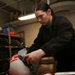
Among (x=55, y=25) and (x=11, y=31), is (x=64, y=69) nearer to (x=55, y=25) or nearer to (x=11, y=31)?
(x=55, y=25)

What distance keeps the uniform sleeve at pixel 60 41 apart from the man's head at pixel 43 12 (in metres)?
0.22

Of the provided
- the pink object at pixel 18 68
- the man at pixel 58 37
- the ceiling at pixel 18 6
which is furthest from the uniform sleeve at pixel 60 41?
the ceiling at pixel 18 6

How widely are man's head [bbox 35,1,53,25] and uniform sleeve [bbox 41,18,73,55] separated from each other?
216 millimetres

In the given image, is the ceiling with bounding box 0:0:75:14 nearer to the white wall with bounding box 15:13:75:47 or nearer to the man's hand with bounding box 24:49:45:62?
the white wall with bounding box 15:13:75:47

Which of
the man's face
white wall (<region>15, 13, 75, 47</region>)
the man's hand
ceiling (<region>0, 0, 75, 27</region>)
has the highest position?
ceiling (<region>0, 0, 75, 27</region>)

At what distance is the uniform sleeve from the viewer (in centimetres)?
105

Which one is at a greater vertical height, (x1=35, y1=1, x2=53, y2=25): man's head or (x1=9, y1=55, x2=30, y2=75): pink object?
(x1=35, y1=1, x2=53, y2=25): man's head

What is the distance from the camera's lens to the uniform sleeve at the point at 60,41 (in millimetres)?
1054

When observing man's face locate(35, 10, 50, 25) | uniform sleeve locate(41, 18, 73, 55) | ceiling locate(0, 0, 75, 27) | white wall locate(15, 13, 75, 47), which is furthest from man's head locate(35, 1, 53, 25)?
white wall locate(15, 13, 75, 47)

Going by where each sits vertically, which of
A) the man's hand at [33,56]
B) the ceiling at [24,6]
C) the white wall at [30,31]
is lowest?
the man's hand at [33,56]

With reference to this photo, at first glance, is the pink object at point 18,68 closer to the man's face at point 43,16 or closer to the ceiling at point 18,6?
the man's face at point 43,16

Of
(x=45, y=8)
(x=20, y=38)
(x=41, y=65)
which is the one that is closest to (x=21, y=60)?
(x=41, y=65)

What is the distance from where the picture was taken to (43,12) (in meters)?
1.37

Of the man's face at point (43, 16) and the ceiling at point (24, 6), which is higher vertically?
the ceiling at point (24, 6)
